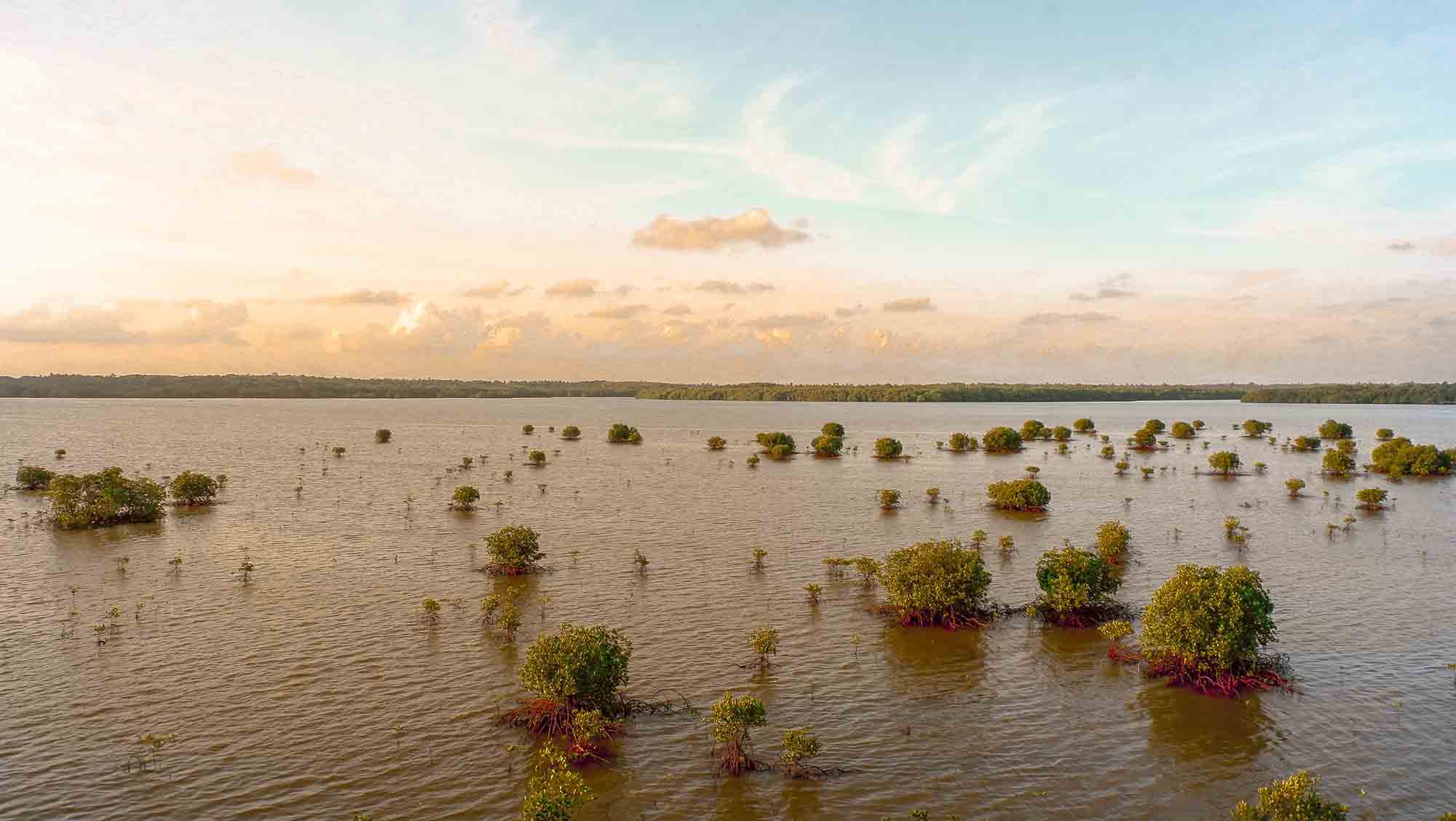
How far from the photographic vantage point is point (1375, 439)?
132750 millimetres

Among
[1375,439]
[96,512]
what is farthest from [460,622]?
[1375,439]

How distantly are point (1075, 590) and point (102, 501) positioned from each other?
53769mm

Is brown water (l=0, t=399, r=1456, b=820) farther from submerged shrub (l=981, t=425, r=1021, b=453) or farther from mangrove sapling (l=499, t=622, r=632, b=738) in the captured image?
submerged shrub (l=981, t=425, r=1021, b=453)

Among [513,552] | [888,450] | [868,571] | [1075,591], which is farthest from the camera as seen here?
[888,450]

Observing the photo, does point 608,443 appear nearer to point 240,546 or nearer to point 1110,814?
point 240,546

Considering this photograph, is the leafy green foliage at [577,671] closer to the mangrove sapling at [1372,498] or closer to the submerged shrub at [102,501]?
the submerged shrub at [102,501]

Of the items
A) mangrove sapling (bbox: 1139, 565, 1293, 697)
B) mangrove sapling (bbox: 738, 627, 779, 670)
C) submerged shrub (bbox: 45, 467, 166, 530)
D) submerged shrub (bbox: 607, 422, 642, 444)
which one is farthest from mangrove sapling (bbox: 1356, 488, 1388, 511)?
submerged shrub (bbox: 607, 422, 642, 444)

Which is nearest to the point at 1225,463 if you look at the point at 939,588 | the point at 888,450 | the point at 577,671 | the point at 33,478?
the point at 888,450

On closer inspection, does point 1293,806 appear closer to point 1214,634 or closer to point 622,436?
point 1214,634

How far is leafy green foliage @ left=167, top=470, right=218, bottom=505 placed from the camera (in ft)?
187

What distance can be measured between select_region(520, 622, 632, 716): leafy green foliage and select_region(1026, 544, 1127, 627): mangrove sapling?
17.2m

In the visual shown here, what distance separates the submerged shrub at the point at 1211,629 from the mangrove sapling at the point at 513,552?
83.7 ft

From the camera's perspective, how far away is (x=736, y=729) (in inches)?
760

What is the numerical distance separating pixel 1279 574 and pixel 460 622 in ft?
120
